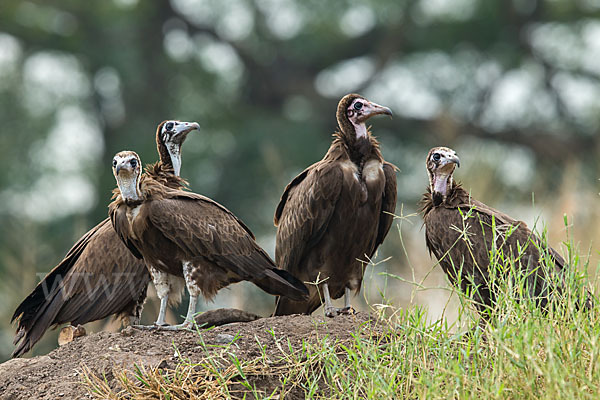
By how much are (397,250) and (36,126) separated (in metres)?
8.67

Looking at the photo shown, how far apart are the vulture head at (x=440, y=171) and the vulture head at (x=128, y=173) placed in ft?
6.52

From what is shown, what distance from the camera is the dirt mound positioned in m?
4.97

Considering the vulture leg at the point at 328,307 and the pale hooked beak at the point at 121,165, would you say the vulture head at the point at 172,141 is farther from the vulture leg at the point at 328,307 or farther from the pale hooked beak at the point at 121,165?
the vulture leg at the point at 328,307

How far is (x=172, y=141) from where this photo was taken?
6.69 metres

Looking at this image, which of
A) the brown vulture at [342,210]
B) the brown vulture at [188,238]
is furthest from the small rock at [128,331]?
the brown vulture at [342,210]

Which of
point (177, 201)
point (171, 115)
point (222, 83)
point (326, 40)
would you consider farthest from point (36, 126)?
point (177, 201)

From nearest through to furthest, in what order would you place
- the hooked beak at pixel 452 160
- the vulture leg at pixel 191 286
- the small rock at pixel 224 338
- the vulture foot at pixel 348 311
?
the small rock at pixel 224 338, the vulture leg at pixel 191 286, the vulture foot at pixel 348 311, the hooked beak at pixel 452 160

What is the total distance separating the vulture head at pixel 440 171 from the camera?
6.20 metres

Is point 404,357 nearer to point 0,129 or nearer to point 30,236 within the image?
point 30,236

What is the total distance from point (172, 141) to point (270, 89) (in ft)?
43.7

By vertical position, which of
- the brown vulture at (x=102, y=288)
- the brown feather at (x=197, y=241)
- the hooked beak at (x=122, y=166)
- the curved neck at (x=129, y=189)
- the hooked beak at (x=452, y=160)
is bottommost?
the brown vulture at (x=102, y=288)

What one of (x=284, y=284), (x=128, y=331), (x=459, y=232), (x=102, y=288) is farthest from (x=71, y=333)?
(x=459, y=232)

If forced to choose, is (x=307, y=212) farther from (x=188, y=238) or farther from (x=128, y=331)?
(x=128, y=331)

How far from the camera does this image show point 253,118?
60.5ft
